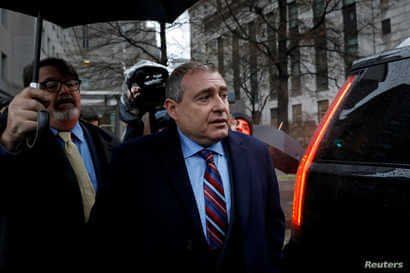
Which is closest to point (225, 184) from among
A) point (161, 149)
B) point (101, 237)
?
point (161, 149)

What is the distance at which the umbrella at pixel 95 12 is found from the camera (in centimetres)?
194

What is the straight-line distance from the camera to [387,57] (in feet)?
7.18

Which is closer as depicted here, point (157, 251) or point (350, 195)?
point (157, 251)

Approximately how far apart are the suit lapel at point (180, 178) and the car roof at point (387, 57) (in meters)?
1.09

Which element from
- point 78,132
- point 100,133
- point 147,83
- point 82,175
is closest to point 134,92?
point 147,83

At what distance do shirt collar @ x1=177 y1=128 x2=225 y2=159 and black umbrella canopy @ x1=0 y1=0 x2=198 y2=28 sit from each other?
2.69 feet

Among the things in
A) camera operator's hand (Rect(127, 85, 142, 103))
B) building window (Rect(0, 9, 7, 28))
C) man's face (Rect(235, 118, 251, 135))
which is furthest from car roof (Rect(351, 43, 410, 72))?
building window (Rect(0, 9, 7, 28))

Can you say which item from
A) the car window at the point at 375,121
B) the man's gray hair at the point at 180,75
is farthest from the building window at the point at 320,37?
the man's gray hair at the point at 180,75

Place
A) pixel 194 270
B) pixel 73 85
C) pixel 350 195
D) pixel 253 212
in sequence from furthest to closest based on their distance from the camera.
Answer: pixel 73 85 < pixel 350 195 < pixel 253 212 < pixel 194 270

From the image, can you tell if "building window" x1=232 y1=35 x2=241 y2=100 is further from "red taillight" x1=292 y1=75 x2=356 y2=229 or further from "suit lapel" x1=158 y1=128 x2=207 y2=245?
"suit lapel" x1=158 y1=128 x2=207 y2=245

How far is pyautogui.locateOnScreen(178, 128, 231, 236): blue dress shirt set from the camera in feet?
6.15

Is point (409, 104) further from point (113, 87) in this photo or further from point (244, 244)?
point (113, 87)

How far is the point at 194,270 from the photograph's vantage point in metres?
1.76

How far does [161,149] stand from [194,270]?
1.79ft
